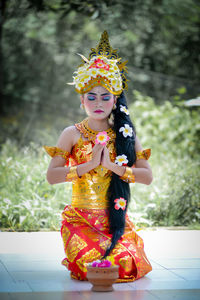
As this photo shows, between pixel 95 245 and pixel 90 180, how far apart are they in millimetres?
486

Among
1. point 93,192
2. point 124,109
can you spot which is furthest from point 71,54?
point 93,192

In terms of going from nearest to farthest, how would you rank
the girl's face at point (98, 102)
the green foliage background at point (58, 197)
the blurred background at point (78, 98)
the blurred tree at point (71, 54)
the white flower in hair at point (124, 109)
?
1. the girl's face at point (98, 102)
2. the white flower in hair at point (124, 109)
3. the green foliage background at point (58, 197)
4. the blurred background at point (78, 98)
5. the blurred tree at point (71, 54)

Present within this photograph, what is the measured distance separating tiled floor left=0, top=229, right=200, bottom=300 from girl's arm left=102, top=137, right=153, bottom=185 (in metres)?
0.70

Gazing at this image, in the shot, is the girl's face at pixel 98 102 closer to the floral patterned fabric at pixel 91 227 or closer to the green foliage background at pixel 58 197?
the floral patterned fabric at pixel 91 227

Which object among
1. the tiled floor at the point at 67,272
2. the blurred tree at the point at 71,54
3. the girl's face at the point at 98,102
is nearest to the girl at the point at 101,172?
the girl's face at the point at 98,102

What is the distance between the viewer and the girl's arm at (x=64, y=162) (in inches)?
156

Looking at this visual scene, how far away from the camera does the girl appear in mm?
4016

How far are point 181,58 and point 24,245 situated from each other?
39.3 feet

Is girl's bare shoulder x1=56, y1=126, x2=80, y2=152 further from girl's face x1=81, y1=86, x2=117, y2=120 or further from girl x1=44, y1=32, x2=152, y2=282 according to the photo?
girl's face x1=81, y1=86, x2=117, y2=120

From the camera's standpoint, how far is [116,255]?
3992mm

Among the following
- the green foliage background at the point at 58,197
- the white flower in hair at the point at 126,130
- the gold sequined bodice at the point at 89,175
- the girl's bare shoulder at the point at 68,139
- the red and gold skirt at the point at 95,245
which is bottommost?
the green foliage background at the point at 58,197

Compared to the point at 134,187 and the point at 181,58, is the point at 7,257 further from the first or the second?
the point at 181,58

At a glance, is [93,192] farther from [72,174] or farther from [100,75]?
[100,75]

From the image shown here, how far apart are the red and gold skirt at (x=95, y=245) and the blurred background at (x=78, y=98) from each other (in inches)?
77.6
